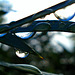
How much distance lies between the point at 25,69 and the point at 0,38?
106mm

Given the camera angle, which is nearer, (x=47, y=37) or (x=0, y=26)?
(x=0, y=26)

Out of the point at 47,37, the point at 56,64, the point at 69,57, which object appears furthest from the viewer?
the point at 69,57

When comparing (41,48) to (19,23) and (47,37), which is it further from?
(19,23)

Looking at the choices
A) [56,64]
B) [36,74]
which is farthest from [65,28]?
[56,64]

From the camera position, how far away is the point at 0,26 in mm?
342

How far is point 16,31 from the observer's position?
0.35 metres

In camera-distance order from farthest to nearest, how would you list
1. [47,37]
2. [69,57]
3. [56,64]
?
[69,57] < [56,64] < [47,37]

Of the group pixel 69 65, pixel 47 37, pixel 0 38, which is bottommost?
pixel 69 65

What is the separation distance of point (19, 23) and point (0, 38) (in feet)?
0.21

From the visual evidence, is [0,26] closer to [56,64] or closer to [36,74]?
[36,74]

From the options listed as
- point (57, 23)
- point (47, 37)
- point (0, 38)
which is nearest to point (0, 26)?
point (0, 38)

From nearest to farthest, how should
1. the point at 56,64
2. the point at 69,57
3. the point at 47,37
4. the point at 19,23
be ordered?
1. the point at 19,23
2. the point at 47,37
3. the point at 56,64
4. the point at 69,57

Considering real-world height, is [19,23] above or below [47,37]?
below

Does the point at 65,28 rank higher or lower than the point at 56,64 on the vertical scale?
higher
